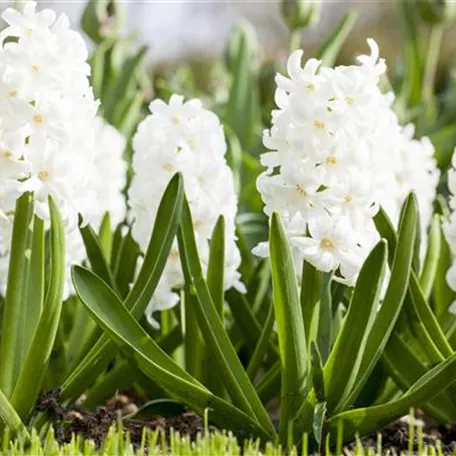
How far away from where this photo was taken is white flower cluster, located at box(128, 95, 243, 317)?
2719 millimetres

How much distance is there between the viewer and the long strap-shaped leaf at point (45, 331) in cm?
237

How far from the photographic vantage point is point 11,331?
97.1 inches

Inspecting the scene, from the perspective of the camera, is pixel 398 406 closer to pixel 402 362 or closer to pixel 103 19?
pixel 402 362

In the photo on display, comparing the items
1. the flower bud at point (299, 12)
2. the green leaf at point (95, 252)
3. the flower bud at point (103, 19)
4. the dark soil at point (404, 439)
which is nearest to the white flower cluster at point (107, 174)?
the green leaf at point (95, 252)

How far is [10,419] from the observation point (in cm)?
235

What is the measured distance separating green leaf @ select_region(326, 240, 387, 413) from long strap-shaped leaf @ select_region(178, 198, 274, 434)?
183 millimetres

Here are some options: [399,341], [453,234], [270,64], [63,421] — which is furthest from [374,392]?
[270,64]

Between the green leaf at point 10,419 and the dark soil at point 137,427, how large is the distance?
11 centimetres

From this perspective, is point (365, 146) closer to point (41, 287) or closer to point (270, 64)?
point (41, 287)

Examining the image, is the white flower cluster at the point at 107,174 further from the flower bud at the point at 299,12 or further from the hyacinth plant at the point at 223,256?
the flower bud at the point at 299,12

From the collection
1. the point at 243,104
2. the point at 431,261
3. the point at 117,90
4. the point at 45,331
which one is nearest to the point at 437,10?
the point at 243,104

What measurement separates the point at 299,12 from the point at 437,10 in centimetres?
64

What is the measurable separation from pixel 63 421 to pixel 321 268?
701mm

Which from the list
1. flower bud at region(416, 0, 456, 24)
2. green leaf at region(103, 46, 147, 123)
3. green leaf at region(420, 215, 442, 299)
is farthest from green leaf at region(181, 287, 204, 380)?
flower bud at region(416, 0, 456, 24)
